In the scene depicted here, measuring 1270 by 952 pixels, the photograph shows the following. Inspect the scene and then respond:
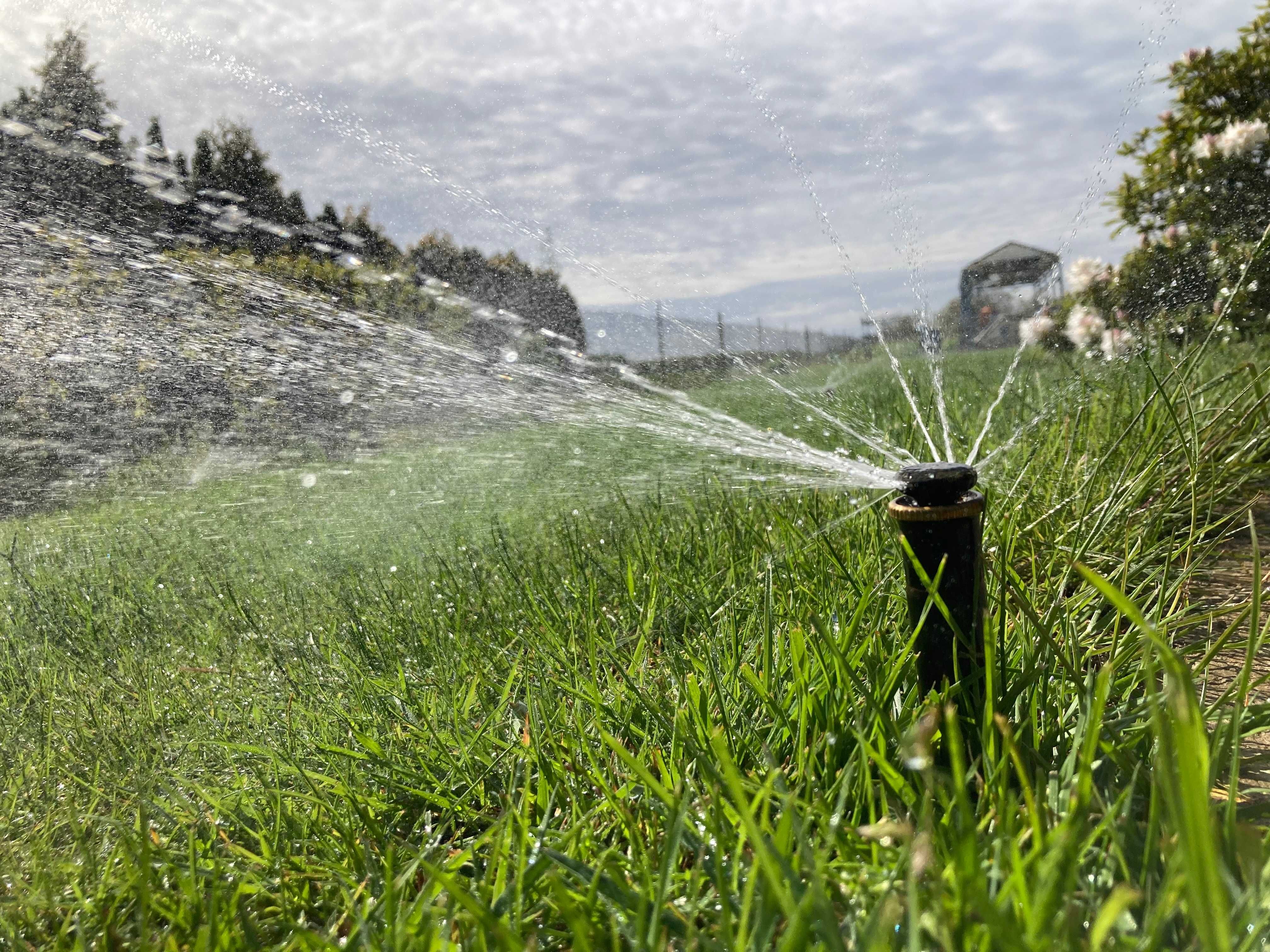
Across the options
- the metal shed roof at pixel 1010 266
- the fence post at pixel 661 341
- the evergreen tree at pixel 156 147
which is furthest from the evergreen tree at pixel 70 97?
the metal shed roof at pixel 1010 266

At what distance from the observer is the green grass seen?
88 cm

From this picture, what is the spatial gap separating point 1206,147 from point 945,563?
5.69 m

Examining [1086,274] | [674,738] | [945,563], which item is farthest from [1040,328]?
[674,738]

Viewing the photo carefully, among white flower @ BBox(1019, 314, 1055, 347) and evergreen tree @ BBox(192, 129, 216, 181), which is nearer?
white flower @ BBox(1019, 314, 1055, 347)

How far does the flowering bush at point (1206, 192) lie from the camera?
520 centimetres

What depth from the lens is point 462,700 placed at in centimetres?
178

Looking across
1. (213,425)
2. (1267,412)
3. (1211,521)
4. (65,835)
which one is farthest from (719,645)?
(213,425)

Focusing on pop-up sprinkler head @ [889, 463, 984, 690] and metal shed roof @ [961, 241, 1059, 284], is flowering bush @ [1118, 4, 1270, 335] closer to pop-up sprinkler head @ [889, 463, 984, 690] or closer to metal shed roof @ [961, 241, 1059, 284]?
pop-up sprinkler head @ [889, 463, 984, 690]

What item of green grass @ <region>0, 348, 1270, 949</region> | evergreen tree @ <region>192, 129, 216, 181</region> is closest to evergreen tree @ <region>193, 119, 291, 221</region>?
evergreen tree @ <region>192, 129, 216, 181</region>

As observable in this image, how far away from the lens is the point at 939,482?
1.25m

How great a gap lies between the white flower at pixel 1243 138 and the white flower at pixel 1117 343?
4.08 feet

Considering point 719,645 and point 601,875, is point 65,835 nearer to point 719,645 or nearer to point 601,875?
point 601,875

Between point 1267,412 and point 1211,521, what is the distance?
56 centimetres

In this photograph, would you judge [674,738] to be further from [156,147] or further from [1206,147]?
[156,147]
